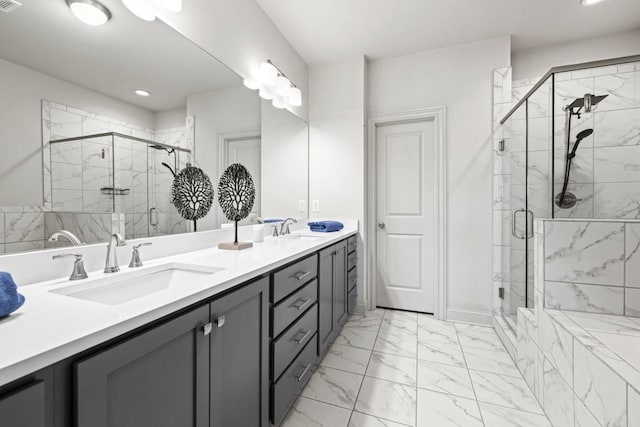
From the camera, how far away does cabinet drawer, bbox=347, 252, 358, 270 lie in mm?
2429

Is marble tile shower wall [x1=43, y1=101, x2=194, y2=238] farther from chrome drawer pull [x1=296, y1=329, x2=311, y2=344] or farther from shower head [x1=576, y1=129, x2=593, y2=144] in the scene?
shower head [x1=576, y1=129, x2=593, y2=144]

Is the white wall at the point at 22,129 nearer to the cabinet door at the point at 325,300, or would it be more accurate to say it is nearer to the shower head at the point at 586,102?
the cabinet door at the point at 325,300

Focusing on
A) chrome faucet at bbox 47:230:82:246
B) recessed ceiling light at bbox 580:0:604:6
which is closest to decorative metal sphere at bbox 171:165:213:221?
chrome faucet at bbox 47:230:82:246

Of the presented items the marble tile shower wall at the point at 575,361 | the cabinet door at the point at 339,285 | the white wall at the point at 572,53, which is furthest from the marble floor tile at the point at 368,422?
the white wall at the point at 572,53

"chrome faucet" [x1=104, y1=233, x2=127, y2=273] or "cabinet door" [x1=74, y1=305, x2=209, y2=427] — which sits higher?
"chrome faucet" [x1=104, y1=233, x2=127, y2=273]

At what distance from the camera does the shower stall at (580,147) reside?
177cm

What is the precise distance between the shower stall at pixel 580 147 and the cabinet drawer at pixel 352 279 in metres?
1.29

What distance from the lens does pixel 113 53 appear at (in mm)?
1191

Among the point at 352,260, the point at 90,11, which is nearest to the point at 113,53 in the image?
the point at 90,11

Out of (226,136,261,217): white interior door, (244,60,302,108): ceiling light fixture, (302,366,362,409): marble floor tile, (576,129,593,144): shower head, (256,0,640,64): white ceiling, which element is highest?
(256,0,640,64): white ceiling

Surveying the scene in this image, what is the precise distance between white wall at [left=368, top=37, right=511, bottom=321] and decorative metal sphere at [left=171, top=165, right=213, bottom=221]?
2.16 m

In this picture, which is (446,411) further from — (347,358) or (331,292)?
(331,292)

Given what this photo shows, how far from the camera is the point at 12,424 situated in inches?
17.6

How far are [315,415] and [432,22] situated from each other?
293 centimetres
